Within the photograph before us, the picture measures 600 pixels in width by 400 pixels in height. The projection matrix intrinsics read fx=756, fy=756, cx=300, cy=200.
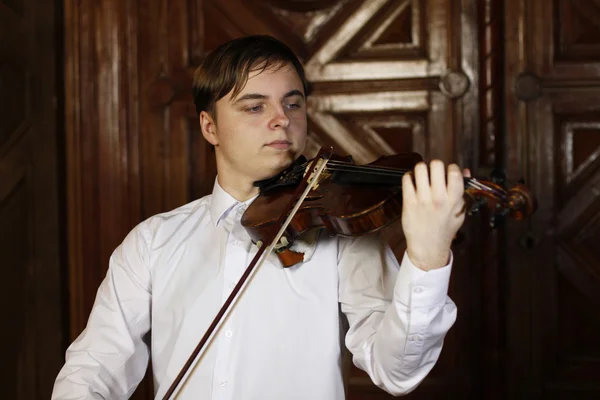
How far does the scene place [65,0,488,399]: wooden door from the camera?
246 cm

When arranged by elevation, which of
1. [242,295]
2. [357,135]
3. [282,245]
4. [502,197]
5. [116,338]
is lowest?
[116,338]

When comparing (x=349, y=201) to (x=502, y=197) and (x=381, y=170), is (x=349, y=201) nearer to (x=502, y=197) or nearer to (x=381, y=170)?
(x=381, y=170)

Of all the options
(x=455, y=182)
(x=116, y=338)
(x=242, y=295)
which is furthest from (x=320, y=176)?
(x=116, y=338)

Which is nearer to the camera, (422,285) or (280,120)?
(422,285)

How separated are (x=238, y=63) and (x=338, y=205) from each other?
477 mm

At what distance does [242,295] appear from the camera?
167 centimetres

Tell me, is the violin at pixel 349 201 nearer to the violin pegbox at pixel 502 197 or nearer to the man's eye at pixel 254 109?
the violin pegbox at pixel 502 197

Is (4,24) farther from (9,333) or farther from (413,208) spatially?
(413,208)

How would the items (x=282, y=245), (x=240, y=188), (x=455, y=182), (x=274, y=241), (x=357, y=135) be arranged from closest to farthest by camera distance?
(x=455, y=182) → (x=274, y=241) → (x=282, y=245) → (x=240, y=188) → (x=357, y=135)

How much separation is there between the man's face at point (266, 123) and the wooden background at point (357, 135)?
2.68ft

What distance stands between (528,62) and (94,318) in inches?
60.6

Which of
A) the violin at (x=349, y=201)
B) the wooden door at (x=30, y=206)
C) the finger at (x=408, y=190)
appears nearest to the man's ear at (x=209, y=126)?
the violin at (x=349, y=201)

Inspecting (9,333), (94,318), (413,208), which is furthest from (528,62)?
(9,333)

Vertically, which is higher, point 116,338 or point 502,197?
point 502,197
